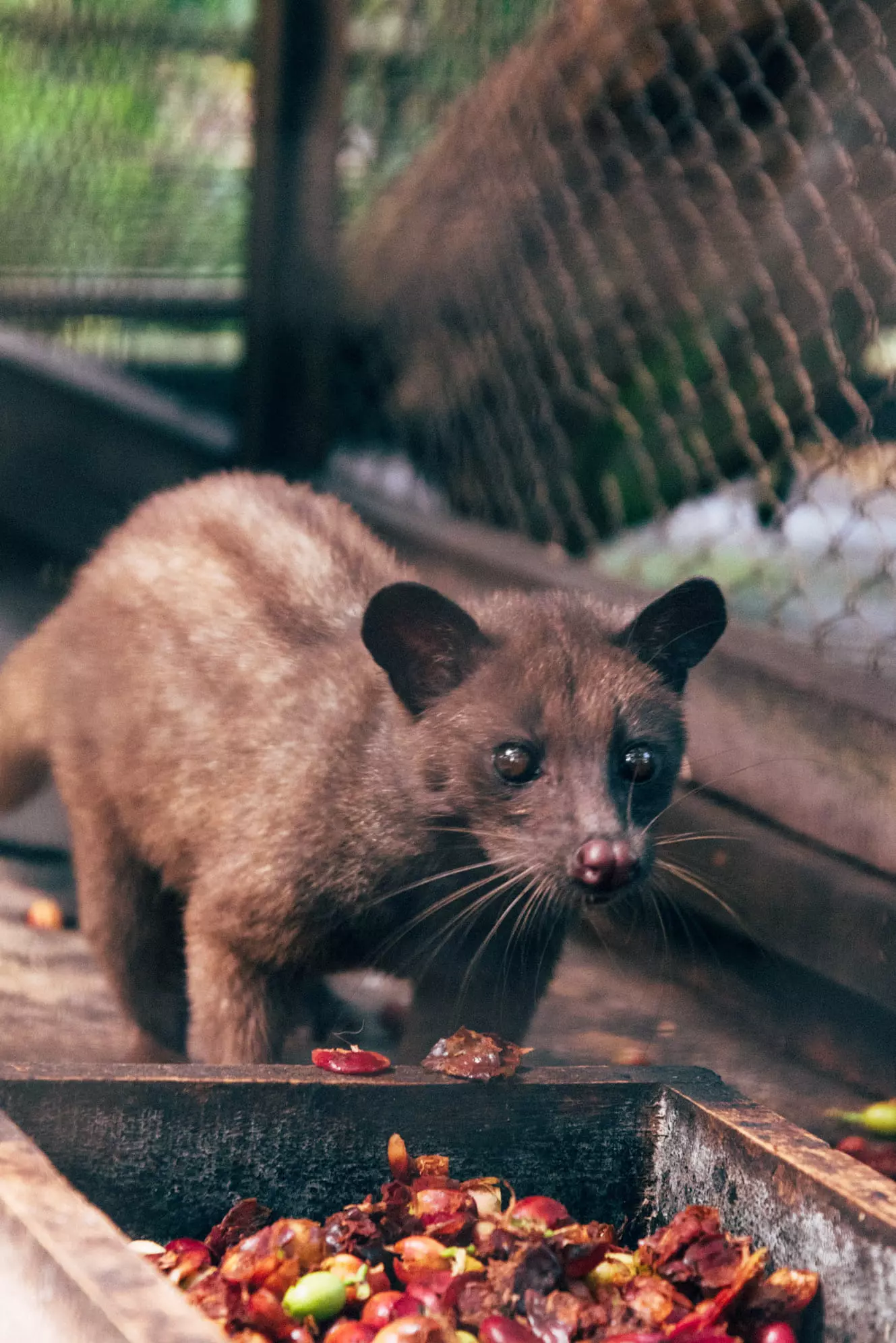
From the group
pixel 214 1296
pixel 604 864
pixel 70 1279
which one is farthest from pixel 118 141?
pixel 70 1279

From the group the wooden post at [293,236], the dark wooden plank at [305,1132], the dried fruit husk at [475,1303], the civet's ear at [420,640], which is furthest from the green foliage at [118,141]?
the dried fruit husk at [475,1303]

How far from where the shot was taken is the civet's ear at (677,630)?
8.77 feet

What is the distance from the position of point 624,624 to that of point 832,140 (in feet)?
4.95

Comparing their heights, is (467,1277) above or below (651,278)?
below

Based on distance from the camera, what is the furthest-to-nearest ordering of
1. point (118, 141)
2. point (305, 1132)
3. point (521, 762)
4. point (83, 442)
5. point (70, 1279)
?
1. point (83, 442)
2. point (118, 141)
3. point (521, 762)
4. point (305, 1132)
5. point (70, 1279)

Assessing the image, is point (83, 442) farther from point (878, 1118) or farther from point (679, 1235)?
point (679, 1235)

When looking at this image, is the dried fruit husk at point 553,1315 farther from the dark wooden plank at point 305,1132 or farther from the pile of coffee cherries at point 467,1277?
the dark wooden plank at point 305,1132

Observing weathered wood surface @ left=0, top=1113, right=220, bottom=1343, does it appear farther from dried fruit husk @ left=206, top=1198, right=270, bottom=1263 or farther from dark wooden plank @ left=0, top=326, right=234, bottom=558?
dark wooden plank @ left=0, top=326, right=234, bottom=558

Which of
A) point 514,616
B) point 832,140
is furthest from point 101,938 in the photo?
point 832,140

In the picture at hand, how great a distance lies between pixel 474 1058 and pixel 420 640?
69 cm

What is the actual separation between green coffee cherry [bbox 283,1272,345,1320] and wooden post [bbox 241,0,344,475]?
3.71 meters

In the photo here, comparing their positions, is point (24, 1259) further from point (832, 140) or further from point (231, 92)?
point (231, 92)

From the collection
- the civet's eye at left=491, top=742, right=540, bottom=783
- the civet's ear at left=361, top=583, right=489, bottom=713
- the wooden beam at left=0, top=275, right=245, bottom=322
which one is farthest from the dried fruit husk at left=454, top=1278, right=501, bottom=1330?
the wooden beam at left=0, top=275, right=245, bottom=322

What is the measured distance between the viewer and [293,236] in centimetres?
531
